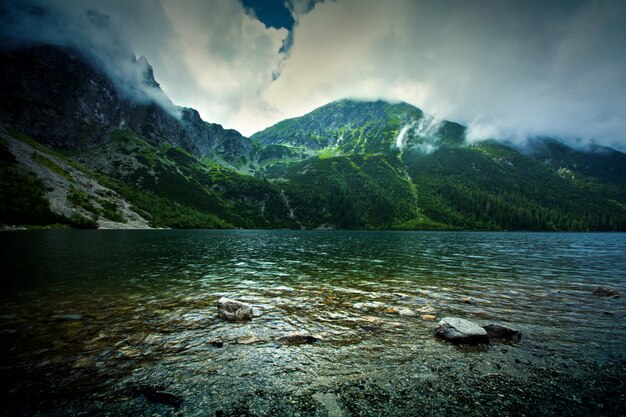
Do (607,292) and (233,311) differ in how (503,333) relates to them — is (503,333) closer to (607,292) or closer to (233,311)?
(233,311)

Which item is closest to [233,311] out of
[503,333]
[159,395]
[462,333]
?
[159,395]

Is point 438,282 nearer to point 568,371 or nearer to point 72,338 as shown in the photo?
point 568,371

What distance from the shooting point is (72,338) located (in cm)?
1182

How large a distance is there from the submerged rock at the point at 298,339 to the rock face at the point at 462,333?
5722 mm

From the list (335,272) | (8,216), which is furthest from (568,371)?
(8,216)

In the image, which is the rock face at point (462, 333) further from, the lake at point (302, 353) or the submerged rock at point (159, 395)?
the submerged rock at point (159, 395)

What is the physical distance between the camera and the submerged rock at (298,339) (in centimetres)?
1209

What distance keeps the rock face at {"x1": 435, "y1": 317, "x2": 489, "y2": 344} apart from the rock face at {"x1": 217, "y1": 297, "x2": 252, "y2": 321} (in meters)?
9.88

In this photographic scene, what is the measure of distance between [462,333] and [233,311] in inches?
449

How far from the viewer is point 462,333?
12070mm

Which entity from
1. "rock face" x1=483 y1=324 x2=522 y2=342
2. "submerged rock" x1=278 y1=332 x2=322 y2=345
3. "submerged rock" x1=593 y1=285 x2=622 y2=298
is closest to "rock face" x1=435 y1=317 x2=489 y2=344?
"rock face" x1=483 y1=324 x2=522 y2=342

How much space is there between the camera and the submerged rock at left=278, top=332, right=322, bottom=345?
12.1 metres

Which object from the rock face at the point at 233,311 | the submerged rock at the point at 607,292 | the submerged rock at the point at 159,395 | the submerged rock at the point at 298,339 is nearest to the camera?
the submerged rock at the point at 159,395

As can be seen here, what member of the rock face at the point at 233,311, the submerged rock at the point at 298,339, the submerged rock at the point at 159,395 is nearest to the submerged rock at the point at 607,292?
the submerged rock at the point at 298,339
